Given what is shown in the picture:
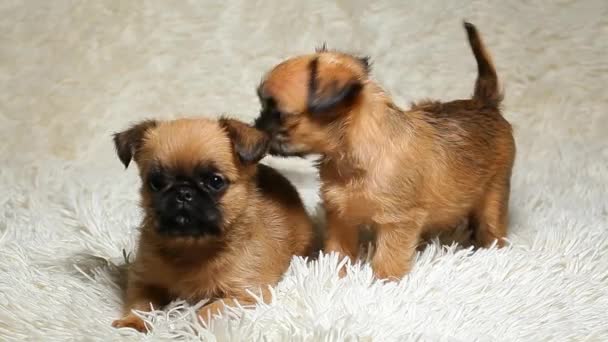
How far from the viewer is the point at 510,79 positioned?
4082mm

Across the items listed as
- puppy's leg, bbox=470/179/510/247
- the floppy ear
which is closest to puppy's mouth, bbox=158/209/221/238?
the floppy ear

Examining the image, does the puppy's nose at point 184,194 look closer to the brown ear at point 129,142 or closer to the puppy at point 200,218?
the puppy at point 200,218

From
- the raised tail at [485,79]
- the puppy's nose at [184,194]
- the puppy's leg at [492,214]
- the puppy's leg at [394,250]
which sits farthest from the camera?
the raised tail at [485,79]

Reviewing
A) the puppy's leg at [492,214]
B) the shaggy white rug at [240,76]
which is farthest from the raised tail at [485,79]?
the shaggy white rug at [240,76]

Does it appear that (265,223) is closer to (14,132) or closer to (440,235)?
(440,235)

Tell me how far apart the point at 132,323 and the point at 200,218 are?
1.12 feet

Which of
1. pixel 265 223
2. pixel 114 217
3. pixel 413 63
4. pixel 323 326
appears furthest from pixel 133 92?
pixel 323 326

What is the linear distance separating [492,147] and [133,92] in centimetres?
177

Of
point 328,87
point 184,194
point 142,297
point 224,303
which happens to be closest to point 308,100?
point 328,87

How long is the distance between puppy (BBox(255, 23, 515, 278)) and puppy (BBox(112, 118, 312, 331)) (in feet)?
0.57

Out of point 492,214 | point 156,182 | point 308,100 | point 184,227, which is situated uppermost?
point 308,100

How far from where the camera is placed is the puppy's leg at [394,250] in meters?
2.74

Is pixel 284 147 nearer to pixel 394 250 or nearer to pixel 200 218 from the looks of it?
pixel 200 218

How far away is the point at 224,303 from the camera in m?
2.48
